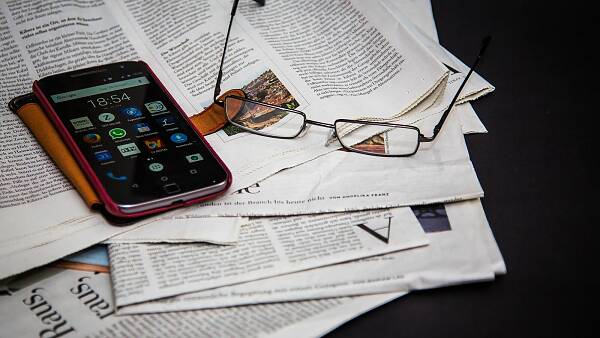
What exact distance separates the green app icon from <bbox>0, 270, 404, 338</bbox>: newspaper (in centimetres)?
18

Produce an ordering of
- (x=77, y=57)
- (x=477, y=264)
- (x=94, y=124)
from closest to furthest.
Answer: (x=477, y=264), (x=94, y=124), (x=77, y=57)

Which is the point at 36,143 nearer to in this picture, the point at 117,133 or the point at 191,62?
the point at 117,133

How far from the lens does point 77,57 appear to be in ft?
2.78

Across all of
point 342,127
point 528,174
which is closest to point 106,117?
point 342,127

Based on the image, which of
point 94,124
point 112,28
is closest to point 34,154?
point 94,124

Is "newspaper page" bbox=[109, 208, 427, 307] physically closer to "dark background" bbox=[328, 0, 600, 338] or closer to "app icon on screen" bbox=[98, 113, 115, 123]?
"dark background" bbox=[328, 0, 600, 338]

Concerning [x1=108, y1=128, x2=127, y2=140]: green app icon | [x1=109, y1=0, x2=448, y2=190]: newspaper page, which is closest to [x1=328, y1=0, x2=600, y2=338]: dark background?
[x1=109, y1=0, x2=448, y2=190]: newspaper page

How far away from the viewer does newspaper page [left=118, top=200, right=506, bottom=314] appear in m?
0.59

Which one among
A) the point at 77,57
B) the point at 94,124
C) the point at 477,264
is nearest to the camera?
the point at 477,264

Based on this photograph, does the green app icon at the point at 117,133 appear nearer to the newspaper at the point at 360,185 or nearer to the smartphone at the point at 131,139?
the smartphone at the point at 131,139

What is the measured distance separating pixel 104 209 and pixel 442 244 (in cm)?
34

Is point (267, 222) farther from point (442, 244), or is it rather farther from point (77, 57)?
point (77, 57)

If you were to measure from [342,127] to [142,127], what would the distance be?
0.23 metres

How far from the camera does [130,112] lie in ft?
2.46
